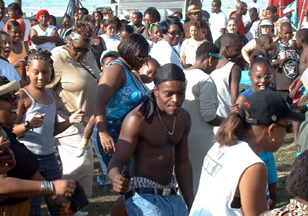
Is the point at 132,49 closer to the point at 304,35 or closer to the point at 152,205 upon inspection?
the point at 152,205

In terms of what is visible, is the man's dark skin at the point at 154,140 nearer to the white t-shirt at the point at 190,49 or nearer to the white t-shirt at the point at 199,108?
the white t-shirt at the point at 199,108

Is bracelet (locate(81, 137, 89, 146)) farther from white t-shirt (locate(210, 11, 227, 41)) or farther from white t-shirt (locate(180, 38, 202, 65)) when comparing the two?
white t-shirt (locate(210, 11, 227, 41))

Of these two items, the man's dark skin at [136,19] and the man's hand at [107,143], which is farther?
the man's dark skin at [136,19]

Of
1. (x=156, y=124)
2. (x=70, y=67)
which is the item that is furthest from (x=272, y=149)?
(x=70, y=67)

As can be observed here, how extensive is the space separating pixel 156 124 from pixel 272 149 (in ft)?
3.60

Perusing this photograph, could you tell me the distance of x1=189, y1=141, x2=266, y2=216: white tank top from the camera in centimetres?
308

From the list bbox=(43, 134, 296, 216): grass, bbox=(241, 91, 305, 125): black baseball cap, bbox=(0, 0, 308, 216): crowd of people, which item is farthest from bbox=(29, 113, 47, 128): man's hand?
bbox=(43, 134, 296, 216): grass

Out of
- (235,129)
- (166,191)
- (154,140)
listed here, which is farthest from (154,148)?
(235,129)

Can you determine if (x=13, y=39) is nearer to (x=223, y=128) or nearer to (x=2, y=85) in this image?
(x=2, y=85)

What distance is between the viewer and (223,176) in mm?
3135

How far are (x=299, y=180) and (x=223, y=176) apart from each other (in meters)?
0.73

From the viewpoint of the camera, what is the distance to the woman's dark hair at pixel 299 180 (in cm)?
242

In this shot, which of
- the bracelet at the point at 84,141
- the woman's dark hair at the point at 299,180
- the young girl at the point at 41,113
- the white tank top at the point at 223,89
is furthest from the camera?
the white tank top at the point at 223,89

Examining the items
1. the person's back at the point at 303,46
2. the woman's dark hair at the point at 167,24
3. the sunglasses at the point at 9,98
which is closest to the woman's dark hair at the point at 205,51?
the woman's dark hair at the point at 167,24
